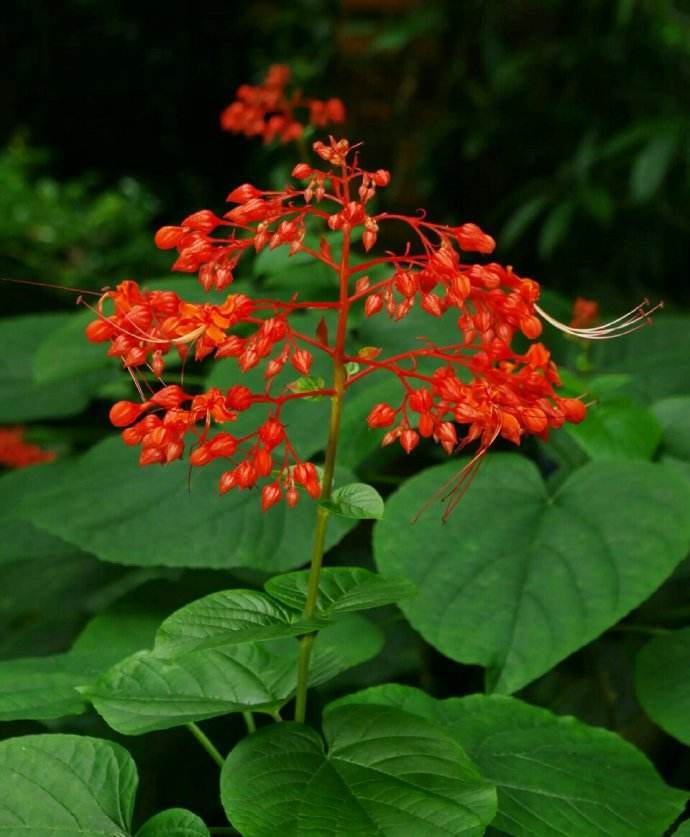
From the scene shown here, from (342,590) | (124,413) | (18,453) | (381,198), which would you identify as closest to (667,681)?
(342,590)

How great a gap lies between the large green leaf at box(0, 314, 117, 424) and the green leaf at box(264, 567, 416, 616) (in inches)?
36.3

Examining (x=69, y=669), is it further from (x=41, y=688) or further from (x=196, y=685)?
(x=196, y=685)

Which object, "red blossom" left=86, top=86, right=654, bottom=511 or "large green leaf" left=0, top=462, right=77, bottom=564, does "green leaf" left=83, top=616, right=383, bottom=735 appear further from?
"large green leaf" left=0, top=462, right=77, bottom=564

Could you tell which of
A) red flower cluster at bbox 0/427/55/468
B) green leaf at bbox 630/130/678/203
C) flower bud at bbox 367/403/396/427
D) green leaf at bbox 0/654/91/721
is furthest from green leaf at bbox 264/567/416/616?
green leaf at bbox 630/130/678/203

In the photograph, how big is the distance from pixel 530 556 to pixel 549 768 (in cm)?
28

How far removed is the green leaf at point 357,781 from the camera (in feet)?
2.59

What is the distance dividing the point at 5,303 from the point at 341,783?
2.77 metres

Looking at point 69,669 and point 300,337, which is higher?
point 300,337

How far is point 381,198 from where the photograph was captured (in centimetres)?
326

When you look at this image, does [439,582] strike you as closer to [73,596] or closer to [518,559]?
[518,559]

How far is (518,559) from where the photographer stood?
119cm

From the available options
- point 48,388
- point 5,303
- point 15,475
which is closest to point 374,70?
point 5,303

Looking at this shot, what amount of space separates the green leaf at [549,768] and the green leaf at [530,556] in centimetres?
4

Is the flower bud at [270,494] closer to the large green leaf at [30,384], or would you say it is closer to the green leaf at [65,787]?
the green leaf at [65,787]
